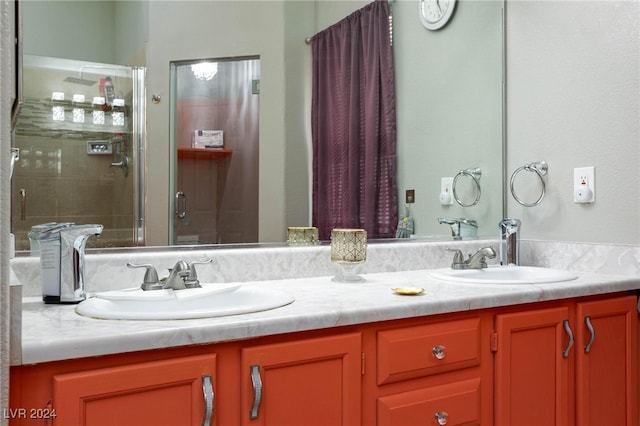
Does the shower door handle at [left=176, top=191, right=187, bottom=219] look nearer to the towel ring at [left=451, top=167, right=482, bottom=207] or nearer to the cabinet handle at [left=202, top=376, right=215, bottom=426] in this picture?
the cabinet handle at [left=202, top=376, right=215, bottom=426]

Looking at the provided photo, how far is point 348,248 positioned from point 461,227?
0.77 metres

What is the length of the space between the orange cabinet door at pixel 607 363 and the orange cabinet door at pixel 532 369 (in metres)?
0.07

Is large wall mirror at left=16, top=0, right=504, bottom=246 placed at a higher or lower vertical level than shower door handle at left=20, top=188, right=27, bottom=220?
higher

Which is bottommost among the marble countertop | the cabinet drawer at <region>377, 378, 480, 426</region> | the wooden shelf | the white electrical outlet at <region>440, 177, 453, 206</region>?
the cabinet drawer at <region>377, 378, 480, 426</region>

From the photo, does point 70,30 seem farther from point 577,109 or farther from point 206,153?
point 577,109

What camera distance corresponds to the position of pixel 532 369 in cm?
158

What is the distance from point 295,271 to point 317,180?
324 millimetres

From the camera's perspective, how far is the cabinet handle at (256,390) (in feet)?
3.71

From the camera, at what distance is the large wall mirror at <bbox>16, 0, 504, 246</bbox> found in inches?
61.9

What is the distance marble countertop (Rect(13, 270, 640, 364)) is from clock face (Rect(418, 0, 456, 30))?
1114mm

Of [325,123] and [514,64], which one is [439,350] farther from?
[514,64]

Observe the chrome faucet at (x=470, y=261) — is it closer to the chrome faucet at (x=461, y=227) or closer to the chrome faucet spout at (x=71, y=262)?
the chrome faucet at (x=461, y=227)

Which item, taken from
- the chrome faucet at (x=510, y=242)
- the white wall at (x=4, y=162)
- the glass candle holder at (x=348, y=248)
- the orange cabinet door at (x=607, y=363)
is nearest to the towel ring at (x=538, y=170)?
the chrome faucet at (x=510, y=242)

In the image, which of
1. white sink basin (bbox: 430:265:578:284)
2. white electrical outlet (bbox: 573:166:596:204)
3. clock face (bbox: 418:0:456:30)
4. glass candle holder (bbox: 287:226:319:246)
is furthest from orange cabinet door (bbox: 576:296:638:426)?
clock face (bbox: 418:0:456:30)
